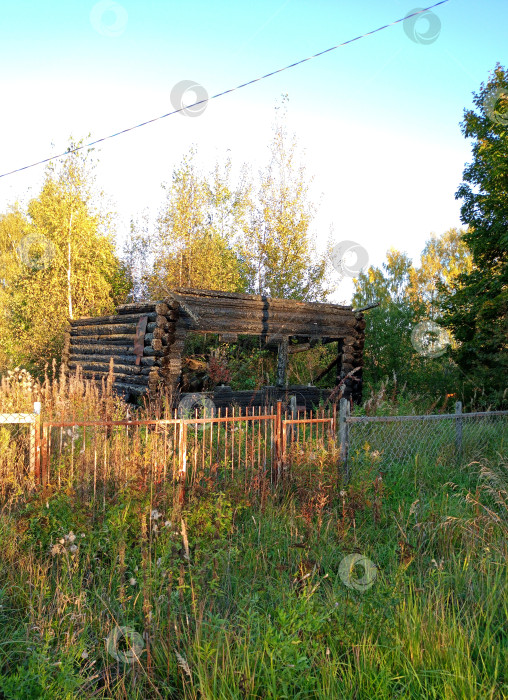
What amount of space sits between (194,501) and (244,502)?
0.64 metres

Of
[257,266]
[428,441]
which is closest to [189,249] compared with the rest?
[257,266]

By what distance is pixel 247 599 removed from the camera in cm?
402

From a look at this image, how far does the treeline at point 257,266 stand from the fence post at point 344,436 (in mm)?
6923

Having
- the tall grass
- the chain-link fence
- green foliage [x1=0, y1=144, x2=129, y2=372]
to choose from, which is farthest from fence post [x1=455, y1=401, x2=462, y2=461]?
green foliage [x1=0, y1=144, x2=129, y2=372]

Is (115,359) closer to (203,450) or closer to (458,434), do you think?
(203,450)

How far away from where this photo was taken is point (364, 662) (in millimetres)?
3160

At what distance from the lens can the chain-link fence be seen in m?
8.21

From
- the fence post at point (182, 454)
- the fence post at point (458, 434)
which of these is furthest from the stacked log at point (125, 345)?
the fence post at point (458, 434)

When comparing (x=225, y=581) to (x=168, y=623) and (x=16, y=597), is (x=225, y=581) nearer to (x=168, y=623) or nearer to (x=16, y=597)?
(x=168, y=623)

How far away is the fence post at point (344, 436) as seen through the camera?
7141 mm

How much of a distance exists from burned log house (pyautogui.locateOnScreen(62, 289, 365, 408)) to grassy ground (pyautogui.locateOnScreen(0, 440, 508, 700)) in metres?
6.24

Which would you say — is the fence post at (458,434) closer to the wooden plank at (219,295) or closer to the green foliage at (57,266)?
the wooden plank at (219,295)

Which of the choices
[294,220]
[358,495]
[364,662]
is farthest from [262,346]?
[364,662]

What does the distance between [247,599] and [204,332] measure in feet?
29.8
